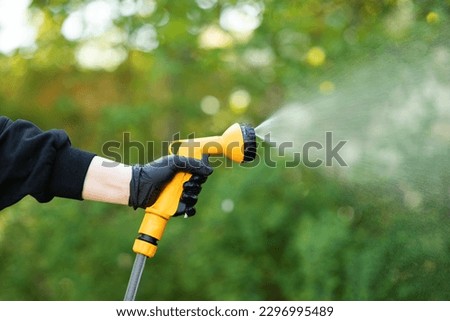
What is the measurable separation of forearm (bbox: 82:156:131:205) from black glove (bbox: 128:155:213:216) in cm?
3

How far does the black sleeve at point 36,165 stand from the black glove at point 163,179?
0.18 m

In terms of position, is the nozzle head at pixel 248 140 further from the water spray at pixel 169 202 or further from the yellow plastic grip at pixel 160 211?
the yellow plastic grip at pixel 160 211

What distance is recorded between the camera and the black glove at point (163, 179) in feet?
7.18

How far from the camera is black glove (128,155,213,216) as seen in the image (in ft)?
7.18

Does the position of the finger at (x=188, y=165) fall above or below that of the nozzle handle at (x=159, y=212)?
above

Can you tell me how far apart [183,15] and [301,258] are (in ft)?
5.67

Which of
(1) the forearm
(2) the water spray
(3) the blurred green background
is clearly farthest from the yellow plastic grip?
(3) the blurred green background

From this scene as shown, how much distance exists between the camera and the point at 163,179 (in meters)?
2.19

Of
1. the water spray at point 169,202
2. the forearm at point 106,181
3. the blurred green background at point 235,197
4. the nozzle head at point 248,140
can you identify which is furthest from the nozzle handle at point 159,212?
the blurred green background at point 235,197

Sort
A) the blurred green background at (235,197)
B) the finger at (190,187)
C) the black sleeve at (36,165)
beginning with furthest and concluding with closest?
the blurred green background at (235,197)
the finger at (190,187)
the black sleeve at (36,165)

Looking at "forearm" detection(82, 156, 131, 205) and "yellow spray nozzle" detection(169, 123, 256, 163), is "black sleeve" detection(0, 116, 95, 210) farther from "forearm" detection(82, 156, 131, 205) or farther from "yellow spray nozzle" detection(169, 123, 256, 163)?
"yellow spray nozzle" detection(169, 123, 256, 163)

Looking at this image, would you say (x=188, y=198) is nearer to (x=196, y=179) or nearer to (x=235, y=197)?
(x=196, y=179)

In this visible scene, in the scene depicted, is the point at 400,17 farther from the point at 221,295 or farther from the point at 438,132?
the point at 221,295

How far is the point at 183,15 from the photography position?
4207 millimetres
